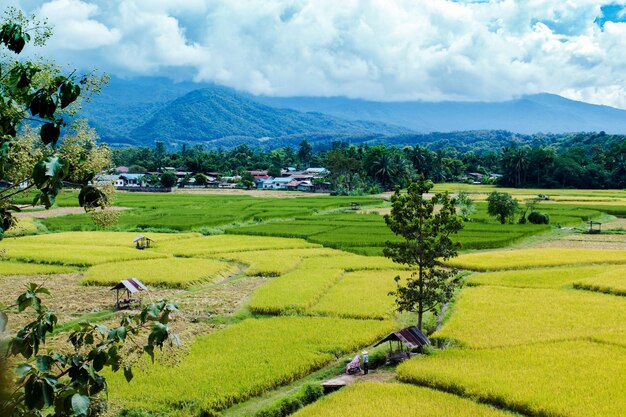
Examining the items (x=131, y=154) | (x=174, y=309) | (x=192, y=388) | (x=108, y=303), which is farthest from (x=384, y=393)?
(x=131, y=154)

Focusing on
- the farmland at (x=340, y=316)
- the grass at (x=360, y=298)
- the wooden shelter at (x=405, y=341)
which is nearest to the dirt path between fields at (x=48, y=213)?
the farmland at (x=340, y=316)

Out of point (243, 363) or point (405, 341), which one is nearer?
point (243, 363)

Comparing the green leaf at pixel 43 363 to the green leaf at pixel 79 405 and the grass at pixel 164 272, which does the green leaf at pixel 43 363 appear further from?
the grass at pixel 164 272

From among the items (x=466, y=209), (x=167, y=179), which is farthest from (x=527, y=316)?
(x=167, y=179)

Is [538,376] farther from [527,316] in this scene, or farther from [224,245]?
[224,245]

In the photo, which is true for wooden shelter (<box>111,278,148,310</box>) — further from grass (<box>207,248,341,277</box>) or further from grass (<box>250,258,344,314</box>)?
grass (<box>207,248,341,277</box>)

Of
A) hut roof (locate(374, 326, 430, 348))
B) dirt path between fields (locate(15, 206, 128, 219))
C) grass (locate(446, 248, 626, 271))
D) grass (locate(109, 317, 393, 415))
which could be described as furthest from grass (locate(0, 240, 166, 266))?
hut roof (locate(374, 326, 430, 348))

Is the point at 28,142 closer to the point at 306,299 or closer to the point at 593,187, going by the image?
the point at 306,299
